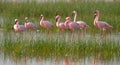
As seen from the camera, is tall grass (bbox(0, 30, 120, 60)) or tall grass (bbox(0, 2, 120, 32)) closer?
tall grass (bbox(0, 30, 120, 60))

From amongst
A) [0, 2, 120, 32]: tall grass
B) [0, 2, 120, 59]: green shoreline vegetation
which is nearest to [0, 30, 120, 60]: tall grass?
[0, 2, 120, 59]: green shoreline vegetation

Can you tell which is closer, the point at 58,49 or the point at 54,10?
the point at 58,49

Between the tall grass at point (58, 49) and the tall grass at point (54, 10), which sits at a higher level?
Result: the tall grass at point (54, 10)

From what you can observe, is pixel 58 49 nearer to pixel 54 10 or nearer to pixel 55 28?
pixel 55 28

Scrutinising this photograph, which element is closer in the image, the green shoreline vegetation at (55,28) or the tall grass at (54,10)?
the green shoreline vegetation at (55,28)

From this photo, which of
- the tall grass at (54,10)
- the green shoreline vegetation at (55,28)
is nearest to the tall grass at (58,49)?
the green shoreline vegetation at (55,28)

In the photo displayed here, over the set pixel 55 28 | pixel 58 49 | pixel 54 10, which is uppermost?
pixel 54 10

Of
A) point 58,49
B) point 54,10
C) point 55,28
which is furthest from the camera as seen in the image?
point 54,10

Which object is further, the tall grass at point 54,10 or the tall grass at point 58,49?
the tall grass at point 54,10

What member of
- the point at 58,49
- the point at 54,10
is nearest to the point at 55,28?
the point at 54,10

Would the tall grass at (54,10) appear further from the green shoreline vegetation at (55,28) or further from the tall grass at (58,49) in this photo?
the tall grass at (58,49)

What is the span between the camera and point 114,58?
15258 millimetres

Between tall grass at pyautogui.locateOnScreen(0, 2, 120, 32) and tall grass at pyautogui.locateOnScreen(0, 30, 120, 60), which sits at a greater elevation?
tall grass at pyautogui.locateOnScreen(0, 2, 120, 32)

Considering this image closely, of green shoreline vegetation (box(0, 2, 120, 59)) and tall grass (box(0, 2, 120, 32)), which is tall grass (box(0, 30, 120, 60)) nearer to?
green shoreline vegetation (box(0, 2, 120, 59))
